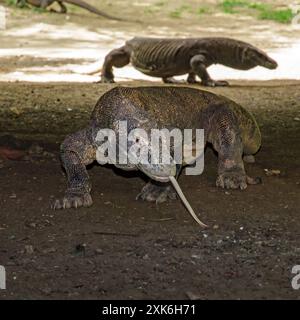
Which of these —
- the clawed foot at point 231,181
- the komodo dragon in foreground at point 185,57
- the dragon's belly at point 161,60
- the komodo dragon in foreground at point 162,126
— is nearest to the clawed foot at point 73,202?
the komodo dragon in foreground at point 162,126

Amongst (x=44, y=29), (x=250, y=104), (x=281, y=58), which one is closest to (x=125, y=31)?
(x=44, y=29)

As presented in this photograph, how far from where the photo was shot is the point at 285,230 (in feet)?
13.1

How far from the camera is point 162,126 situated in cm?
446

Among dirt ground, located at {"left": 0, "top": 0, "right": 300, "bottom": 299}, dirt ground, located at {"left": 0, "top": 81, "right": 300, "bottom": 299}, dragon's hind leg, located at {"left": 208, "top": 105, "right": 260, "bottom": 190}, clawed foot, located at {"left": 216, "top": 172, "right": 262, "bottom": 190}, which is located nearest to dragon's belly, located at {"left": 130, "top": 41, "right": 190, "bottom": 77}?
dirt ground, located at {"left": 0, "top": 0, "right": 300, "bottom": 299}

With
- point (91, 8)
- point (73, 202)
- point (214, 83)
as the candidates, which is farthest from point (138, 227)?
point (91, 8)

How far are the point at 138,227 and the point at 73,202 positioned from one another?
1.46 feet

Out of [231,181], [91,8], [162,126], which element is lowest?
[91,8]

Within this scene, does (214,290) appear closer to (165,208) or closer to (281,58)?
(165,208)

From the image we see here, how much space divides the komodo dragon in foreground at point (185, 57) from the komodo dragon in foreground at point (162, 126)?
3638 millimetres

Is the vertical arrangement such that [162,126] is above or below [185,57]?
above

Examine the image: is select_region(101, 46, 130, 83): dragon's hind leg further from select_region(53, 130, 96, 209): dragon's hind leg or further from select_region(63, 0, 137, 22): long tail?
select_region(63, 0, 137, 22): long tail

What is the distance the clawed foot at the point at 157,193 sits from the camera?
4.43m

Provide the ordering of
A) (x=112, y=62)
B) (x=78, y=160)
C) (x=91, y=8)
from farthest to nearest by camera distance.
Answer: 1. (x=91, y=8)
2. (x=112, y=62)
3. (x=78, y=160)

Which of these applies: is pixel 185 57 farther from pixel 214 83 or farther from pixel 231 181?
pixel 231 181
